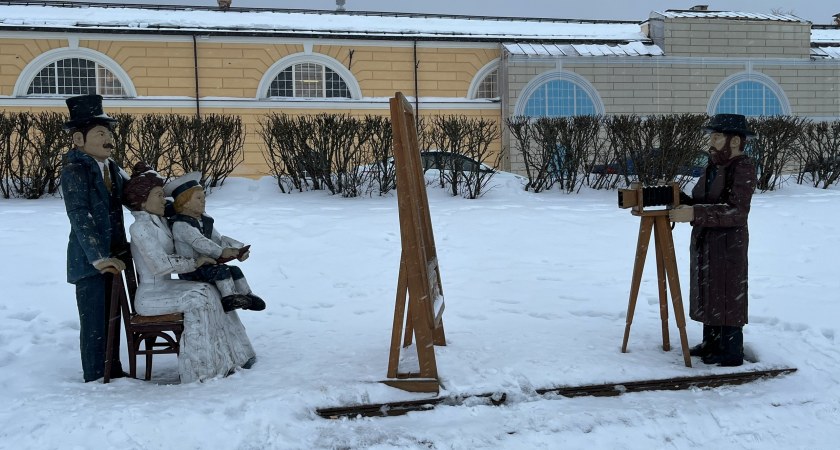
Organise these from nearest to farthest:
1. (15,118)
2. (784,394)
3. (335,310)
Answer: (784,394), (335,310), (15,118)

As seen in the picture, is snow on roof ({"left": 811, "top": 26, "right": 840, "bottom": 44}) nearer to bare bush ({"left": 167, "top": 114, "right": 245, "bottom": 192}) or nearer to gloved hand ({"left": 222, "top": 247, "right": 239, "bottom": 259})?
bare bush ({"left": 167, "top": 114, "right": 245, "bottom": 192})

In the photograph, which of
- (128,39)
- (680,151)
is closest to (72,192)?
(680,151)

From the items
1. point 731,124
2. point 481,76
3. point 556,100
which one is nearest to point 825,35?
point 556,100

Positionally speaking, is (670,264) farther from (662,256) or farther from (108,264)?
(108,264)

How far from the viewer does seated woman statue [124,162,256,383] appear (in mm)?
4352

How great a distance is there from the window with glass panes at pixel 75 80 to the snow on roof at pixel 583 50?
1086 centimetres

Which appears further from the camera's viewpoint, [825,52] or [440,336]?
[825,52]

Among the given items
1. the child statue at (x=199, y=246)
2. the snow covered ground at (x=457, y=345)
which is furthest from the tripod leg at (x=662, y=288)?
the child statue at (x=199, y=246)

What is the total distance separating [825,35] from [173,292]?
26151 millimetres

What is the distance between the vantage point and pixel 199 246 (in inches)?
179

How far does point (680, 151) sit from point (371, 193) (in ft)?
16.4

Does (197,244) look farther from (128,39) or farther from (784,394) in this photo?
(128,39)

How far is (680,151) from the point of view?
11.4 meters

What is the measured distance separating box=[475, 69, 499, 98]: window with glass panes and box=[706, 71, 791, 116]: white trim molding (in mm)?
6382
